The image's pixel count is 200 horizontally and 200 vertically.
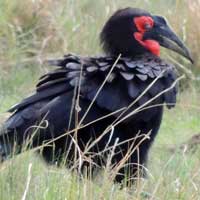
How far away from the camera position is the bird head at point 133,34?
5.31m

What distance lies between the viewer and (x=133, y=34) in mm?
5363

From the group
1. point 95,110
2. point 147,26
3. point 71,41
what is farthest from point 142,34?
point 71,41

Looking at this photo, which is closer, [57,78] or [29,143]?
[29,143]

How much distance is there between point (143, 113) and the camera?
4820 millimetres

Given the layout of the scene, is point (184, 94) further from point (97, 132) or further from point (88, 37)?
point (97, 132)

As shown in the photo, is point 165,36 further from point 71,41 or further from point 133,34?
point 71,41

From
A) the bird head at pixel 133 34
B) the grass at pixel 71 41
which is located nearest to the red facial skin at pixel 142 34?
the bird head at pixel 133 34

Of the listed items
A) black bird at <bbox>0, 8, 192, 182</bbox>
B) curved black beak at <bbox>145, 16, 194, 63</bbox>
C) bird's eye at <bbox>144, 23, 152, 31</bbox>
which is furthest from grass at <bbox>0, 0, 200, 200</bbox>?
bird's eye at <bbox>144, 23, 152, 31</bbox>

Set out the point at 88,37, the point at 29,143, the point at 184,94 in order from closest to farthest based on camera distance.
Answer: the point at 29,143 → the point at 184,94 → the point at 88,37

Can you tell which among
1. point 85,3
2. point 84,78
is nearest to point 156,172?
point 84,78

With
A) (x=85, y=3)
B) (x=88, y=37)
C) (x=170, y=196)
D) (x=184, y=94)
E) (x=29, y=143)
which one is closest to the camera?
(x=170, y=196)

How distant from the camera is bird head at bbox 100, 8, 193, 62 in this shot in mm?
5312

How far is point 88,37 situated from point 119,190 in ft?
13.0

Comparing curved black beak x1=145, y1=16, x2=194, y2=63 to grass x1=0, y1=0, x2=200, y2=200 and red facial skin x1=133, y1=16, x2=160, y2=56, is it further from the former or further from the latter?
grass x1=0, y1=0, x2=200, y2=200
